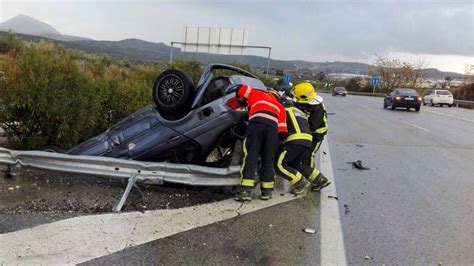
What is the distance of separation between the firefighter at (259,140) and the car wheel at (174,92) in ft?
2.11

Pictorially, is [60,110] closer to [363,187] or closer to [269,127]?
[269,127]

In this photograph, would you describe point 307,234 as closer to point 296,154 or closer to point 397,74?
point 296,154

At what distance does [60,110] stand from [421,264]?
451cm

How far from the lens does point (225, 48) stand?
2498cm

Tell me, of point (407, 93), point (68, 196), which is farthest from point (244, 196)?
point (407, 93)

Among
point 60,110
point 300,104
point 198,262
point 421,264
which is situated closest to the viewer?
point 198,262

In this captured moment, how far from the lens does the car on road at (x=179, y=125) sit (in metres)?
4.84

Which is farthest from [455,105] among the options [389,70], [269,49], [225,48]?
[389,70]

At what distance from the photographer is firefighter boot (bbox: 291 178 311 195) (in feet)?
16.9

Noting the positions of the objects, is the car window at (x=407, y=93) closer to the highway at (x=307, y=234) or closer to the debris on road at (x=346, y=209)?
the highway at (x=307, y=234)

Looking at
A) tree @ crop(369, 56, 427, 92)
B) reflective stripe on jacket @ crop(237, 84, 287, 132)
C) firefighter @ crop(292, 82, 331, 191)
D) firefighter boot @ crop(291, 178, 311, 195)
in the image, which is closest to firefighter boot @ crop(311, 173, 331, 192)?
firefighter boot @ crop(291, 178, 311, 195)

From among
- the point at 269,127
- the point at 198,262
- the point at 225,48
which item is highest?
the point at 225,48

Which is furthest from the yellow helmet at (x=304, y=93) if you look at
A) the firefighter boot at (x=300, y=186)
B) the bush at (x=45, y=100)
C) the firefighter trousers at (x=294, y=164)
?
the bush at (x=45, y=100)

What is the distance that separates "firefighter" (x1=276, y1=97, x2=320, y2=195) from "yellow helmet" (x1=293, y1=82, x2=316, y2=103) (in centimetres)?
39
